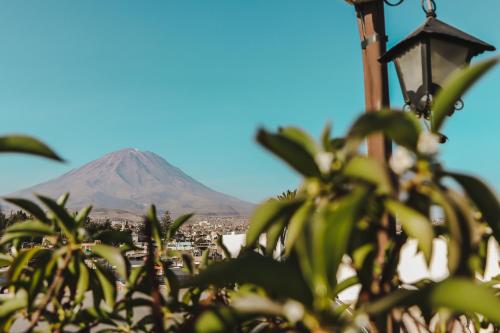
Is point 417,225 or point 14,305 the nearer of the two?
point 417,225

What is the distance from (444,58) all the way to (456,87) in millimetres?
1842

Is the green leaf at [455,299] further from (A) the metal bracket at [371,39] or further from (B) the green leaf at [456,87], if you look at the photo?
(A) the metal bracket at [371,39]

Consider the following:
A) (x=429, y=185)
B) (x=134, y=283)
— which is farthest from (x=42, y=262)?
(x=429, y=185)

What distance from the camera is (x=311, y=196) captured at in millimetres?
817

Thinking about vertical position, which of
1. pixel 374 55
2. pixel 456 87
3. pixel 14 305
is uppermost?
pixel 374 55

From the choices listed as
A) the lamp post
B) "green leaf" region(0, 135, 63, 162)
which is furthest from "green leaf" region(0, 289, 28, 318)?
the lamp post

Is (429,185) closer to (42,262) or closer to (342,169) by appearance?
(342,169)

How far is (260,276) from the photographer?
68cm

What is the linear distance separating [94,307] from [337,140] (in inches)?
30.1

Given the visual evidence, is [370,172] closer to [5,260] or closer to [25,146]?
[25,146]

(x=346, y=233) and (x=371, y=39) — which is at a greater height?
(x=371, y=39)

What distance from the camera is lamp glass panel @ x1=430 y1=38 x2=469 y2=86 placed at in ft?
7.86

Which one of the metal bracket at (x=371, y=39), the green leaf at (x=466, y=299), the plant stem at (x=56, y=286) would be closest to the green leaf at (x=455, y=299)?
the green leaf at (x=466, y=299)

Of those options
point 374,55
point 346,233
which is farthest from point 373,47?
point 346,233
